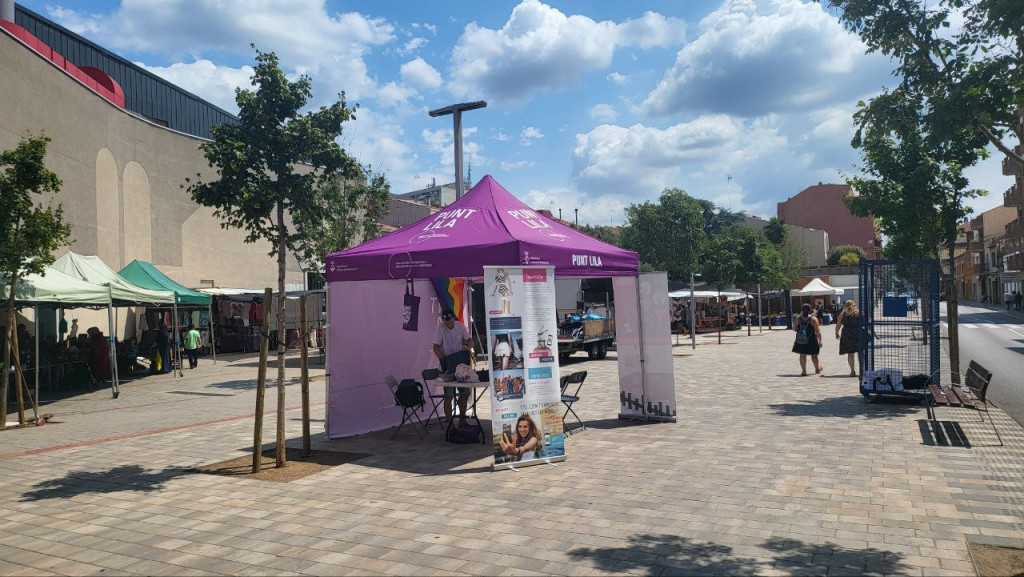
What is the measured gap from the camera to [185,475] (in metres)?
7.45

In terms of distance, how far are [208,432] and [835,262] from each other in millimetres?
76370

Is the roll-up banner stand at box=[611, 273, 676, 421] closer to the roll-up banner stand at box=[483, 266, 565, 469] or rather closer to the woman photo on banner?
the roll-up banner stand at box=[483, 266, 565, 469]

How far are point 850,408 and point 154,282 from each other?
57.0 ft

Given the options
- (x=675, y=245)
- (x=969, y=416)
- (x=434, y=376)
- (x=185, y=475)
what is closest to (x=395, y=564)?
(x=185, y=475)

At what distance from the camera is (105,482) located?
283 inches

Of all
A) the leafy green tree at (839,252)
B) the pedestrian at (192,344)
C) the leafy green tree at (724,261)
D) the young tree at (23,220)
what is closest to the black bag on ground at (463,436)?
the young tree at (23,220)

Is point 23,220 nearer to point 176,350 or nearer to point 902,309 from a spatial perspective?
point 176,350

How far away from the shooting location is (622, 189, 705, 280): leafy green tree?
49344 mm

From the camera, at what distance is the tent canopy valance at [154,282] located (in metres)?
18.6

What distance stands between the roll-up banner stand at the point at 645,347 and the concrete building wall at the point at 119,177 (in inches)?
460

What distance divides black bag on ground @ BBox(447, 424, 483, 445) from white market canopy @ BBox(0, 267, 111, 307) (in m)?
7.93

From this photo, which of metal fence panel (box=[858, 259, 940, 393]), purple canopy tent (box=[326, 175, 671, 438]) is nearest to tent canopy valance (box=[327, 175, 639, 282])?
purple canopy tent (box=[326, 175, 671, 438])

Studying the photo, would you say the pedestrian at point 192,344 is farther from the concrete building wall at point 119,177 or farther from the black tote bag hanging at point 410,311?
the black tote bag hanging at point 410,311

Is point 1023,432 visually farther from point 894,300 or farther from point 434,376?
point 434,376
